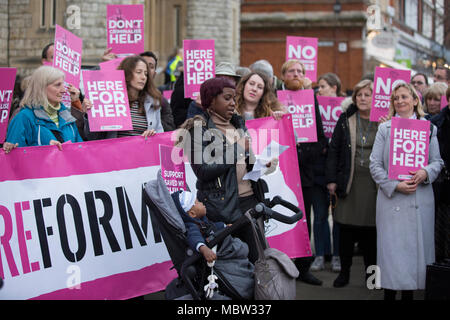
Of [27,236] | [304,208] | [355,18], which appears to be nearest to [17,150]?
[27,236]

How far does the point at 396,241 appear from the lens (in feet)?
21.1

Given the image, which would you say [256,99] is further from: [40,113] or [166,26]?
[166,26]

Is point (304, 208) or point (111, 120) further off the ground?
point (111, 120)

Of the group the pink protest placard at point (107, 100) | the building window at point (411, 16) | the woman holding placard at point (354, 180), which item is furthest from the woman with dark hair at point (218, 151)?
the building window at point (411, 16)

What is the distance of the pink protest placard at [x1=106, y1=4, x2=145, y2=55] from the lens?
8.20 metres

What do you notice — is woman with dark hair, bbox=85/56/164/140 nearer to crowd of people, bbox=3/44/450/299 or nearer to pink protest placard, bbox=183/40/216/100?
crowd of people, bbox=3/44/450/299

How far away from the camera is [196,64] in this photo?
312 inches

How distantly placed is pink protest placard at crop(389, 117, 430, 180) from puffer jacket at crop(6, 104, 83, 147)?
2.91 meters

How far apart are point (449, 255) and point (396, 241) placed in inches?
20.0

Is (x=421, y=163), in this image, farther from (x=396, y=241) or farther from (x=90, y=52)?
(x=90, y=52)

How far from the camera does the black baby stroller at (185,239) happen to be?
450 centimetres

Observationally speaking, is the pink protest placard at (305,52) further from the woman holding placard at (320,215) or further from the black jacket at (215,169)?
the black jacket at (215,169)

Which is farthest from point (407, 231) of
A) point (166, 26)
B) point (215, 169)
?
point (166, 26)

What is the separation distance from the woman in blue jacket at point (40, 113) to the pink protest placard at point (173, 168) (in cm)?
Answer: 89
